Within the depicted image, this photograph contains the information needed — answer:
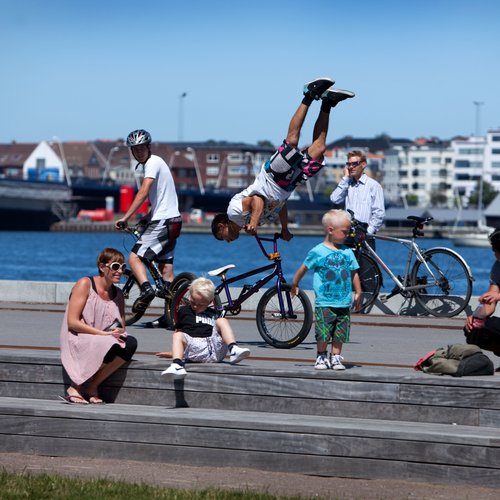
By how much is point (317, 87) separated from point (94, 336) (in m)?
3.35

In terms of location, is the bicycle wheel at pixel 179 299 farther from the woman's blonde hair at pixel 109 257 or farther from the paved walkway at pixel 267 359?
the woman's blonde hair at pixel 109 257

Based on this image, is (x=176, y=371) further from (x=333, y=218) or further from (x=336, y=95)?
(x=336, y=95)

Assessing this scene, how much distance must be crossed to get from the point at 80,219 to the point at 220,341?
528 feet

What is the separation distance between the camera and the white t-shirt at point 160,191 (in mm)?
12867

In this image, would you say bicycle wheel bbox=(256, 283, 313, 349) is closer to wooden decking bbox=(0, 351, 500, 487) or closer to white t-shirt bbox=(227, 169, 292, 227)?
white t-shirt bbox=(227, 169, 292, 227)

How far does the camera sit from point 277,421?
27.0 ft

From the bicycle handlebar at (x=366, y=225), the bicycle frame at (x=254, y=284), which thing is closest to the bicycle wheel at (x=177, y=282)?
the bicycle frame at (x=254, y=284)

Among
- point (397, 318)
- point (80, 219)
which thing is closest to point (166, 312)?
point (397, 318)

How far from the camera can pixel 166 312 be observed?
1330 centimetres

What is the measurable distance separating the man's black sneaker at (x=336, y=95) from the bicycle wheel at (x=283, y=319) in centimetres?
155

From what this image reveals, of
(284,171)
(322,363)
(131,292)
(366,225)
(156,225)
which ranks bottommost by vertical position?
(131,292)

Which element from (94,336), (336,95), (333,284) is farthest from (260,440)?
(336,95)

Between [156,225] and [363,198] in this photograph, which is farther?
[363,198]

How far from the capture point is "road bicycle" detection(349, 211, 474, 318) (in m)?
14.8
